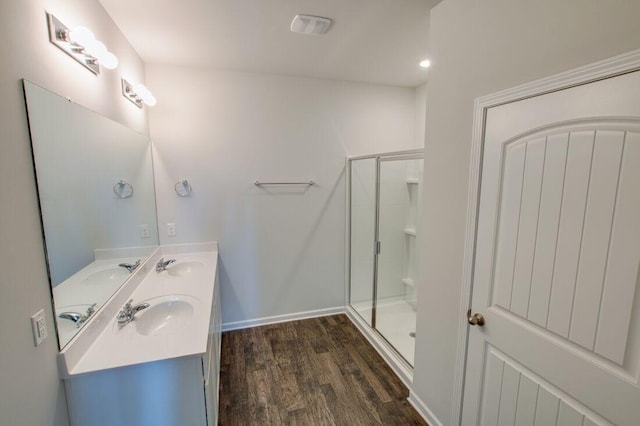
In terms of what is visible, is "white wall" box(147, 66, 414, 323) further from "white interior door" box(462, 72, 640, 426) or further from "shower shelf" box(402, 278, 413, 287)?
"white interior door" box(462, 72, 640, 426)

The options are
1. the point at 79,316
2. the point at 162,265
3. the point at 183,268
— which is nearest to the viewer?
the point at 79,316

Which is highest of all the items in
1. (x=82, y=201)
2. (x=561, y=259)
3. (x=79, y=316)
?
(x=82, y=201)

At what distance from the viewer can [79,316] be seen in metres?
1.36

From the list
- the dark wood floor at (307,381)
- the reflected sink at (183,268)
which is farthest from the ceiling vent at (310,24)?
the dark wood floor at (307,381)

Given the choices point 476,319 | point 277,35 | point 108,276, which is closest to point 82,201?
point 108,276

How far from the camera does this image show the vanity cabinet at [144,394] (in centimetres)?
127

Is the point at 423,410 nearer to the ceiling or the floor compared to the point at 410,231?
nearer to the floor

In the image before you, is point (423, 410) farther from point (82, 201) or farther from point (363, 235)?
point (82, 201)

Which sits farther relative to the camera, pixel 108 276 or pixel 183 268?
pixel 183 268

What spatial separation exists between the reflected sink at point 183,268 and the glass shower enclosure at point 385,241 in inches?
65.6

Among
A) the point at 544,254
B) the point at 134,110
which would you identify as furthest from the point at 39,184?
the point at 544,254

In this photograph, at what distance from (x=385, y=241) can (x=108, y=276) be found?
2503mm

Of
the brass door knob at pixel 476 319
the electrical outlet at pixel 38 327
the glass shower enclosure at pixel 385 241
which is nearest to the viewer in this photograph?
the electrical outlet at pixel 38 327

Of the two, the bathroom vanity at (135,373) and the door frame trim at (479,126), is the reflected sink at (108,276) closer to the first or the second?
the bathroom vanity at (135,373)
